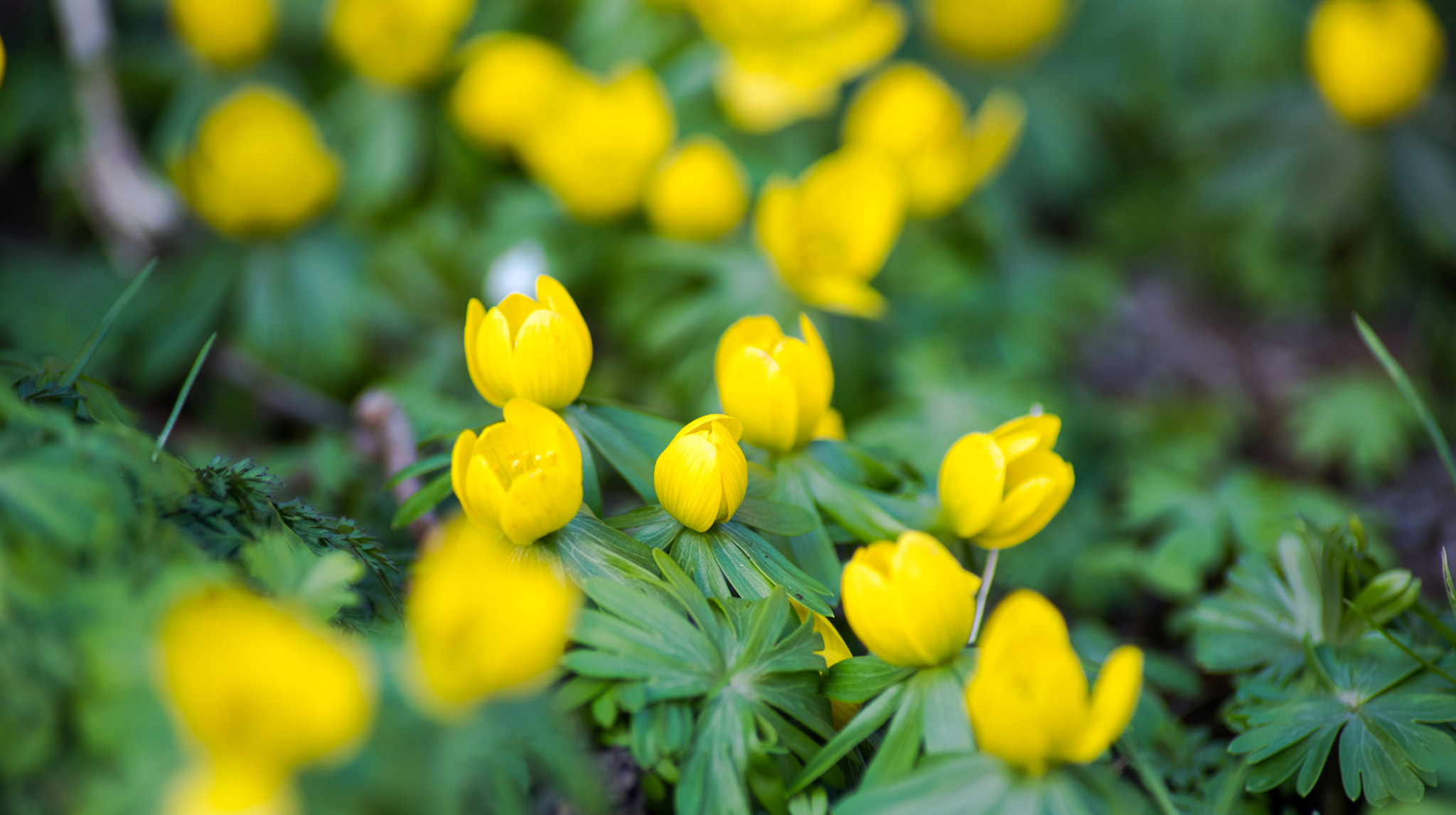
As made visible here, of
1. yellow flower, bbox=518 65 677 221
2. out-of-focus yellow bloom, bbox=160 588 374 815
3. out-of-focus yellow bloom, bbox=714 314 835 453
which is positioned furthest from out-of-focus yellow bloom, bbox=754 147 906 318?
out-of-focus yellow bloom, bbox=160 588 374 815

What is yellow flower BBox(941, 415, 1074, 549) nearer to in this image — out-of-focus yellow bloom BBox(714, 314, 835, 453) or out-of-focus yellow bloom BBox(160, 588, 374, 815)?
out-of-focus yellow bloom BBox(714, 314, 835, 453)

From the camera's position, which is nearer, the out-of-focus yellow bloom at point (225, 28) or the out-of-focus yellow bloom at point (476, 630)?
the out-of-focus yellow bloom at point (476, 630)

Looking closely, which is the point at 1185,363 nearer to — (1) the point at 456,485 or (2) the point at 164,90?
(1) the point at 456,485

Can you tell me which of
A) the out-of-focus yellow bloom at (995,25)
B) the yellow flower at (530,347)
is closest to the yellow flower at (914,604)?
the yellow flower at (530,347)

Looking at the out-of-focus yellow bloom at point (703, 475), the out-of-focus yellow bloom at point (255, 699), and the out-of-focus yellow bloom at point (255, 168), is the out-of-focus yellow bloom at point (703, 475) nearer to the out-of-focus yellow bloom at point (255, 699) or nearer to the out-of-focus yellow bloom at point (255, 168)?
the out-of-focus yellow bloom at point (255, 699)

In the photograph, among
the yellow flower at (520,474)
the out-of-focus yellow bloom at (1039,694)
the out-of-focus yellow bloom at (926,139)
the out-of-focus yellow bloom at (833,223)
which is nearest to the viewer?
the out-of-focus yellow bloom at (1039,694)

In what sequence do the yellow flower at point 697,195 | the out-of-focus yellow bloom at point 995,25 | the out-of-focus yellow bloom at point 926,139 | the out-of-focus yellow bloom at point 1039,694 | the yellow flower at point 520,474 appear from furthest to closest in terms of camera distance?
1. the out-of-focus yellow bloom at point 995,25
2. the out-of-focus yellow bloom at point 926,139
3. the yellow flower at point 697,195
4. the yellow flower at point 520,474
5. the out-of-focus yellow bloom at point 1039,694
